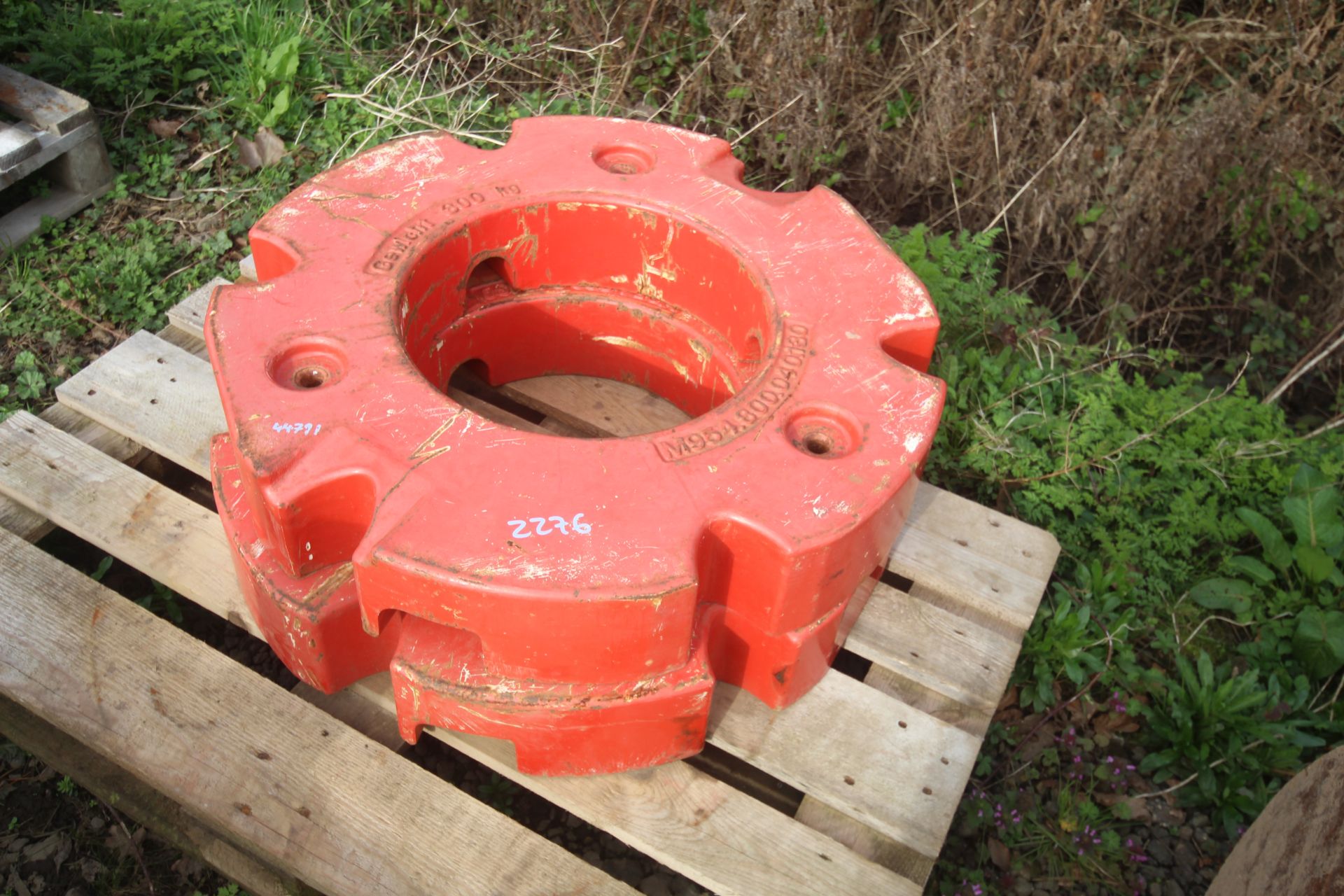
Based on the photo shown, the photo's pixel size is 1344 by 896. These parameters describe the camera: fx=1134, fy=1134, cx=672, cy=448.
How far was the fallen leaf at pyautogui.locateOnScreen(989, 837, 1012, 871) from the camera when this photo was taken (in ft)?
8.64

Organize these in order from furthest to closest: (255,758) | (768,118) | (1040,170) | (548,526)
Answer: (768,118)
(1040,170)
(255,758)
(548,526)

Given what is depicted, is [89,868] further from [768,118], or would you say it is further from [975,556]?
[768,118]

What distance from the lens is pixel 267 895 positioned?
7.57ft

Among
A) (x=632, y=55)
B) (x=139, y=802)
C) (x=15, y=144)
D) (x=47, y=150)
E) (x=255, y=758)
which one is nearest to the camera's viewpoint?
(x=255, y=758)

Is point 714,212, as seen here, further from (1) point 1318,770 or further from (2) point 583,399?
(1) point 1318,770

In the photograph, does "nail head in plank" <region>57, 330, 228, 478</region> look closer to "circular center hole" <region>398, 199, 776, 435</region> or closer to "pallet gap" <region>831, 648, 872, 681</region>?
"circular center hole" <region>398, 199, 776, 435</region>

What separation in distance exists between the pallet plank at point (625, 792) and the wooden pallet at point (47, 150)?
1.25 m

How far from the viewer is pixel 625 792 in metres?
2.32

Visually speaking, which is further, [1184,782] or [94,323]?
[94,323]

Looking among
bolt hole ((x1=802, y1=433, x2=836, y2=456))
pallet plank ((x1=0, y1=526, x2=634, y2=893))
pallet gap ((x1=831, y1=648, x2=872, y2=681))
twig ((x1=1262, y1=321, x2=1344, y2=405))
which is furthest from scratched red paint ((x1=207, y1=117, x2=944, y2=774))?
twig ((x1=1262, y1=321, x2=1344, y2=405))

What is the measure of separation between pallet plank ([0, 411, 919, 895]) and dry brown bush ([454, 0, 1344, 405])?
7.33 feet

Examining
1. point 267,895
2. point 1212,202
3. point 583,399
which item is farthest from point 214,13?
point 1212,202

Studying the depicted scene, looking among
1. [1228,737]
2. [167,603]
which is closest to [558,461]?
[167,603]

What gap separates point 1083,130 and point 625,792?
2.72 meters
